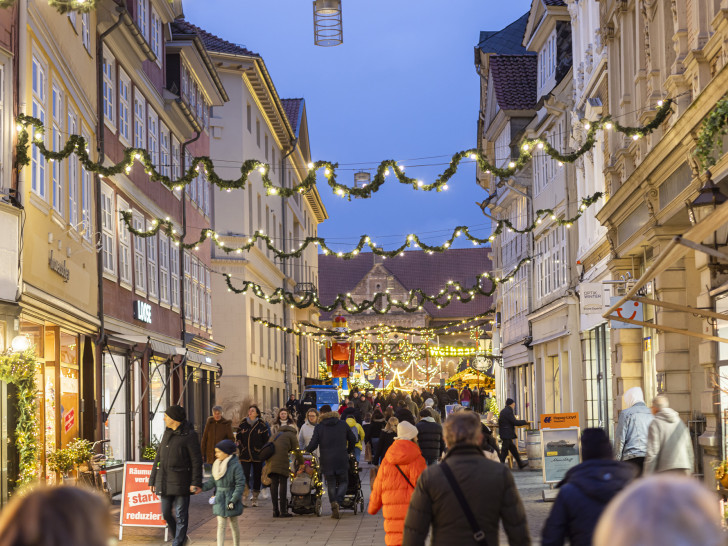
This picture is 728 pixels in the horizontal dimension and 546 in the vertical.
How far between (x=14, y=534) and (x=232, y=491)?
1065 cm

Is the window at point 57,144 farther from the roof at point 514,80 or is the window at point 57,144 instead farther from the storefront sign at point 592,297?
the roof at point 514,80

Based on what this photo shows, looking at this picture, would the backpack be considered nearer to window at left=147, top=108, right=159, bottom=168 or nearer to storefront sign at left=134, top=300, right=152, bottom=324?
storefront sign at left=134, top=300, right=152, bottom=324

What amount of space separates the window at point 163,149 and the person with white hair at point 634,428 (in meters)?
18.3

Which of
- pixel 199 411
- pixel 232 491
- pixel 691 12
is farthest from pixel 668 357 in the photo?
pixel 199 411

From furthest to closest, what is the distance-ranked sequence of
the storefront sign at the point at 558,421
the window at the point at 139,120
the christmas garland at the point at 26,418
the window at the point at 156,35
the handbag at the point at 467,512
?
the window at the point at 156,35
the window at the point at 139,120
the storefront sign at the point at 558,421
the christmas garland at the point at 26,418
the handbag at the point at 467,512

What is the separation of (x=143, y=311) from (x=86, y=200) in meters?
5.82

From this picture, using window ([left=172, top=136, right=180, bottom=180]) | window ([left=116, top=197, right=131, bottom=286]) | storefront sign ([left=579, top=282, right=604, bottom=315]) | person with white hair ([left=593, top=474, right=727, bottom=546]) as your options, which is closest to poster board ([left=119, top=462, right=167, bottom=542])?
window ([left=116, top=197, right=131, bottom=286])

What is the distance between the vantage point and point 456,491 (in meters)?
6.82

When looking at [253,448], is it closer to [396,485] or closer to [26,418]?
[26,418]

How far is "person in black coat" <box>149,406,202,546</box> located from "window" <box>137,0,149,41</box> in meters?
15.0

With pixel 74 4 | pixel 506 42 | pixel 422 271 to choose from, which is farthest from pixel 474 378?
pixel 422 271

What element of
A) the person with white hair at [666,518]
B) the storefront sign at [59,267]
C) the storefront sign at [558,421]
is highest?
the storefront sign at [59,267]

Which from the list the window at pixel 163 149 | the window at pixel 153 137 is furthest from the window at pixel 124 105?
the window at pixel 163 149

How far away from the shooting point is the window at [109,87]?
2331 cm
